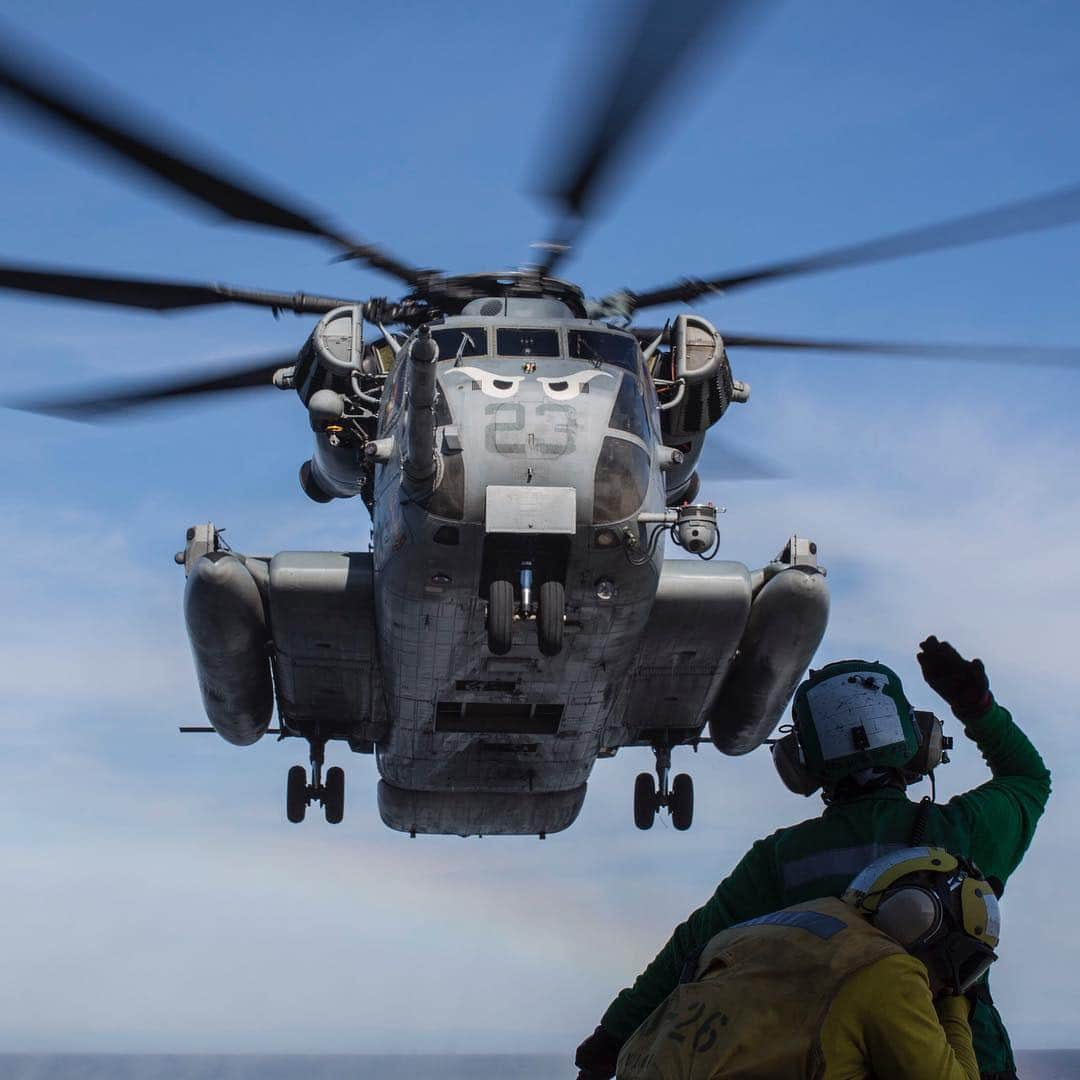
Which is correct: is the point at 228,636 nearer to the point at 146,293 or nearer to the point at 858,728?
the point at 146,293

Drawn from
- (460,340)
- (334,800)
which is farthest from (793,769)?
(334,800)

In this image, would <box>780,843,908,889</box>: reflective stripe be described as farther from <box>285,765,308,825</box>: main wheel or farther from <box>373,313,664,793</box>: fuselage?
<box>285,765,308,825</box>: main wheel

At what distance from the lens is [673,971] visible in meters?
5.55

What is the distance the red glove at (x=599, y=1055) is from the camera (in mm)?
5570

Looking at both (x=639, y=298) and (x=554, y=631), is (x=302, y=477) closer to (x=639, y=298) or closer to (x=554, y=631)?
(x=639, y=298)

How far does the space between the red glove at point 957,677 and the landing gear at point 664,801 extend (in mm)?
14416

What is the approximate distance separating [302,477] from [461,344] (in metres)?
4.26

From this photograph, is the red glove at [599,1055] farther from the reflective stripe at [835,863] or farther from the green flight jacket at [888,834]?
the reflective stripe at [835,863]

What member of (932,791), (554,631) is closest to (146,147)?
(554,631)

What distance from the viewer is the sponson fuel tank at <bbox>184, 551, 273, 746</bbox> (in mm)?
15859

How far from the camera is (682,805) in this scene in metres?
19.6

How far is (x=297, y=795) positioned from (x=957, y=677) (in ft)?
48.6

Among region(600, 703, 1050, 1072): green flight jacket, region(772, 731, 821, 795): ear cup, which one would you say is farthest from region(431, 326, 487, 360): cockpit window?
region(600, 703, 1050, 1072): green flight jacket

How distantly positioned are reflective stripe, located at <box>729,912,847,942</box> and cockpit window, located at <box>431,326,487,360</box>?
11.5 meters
